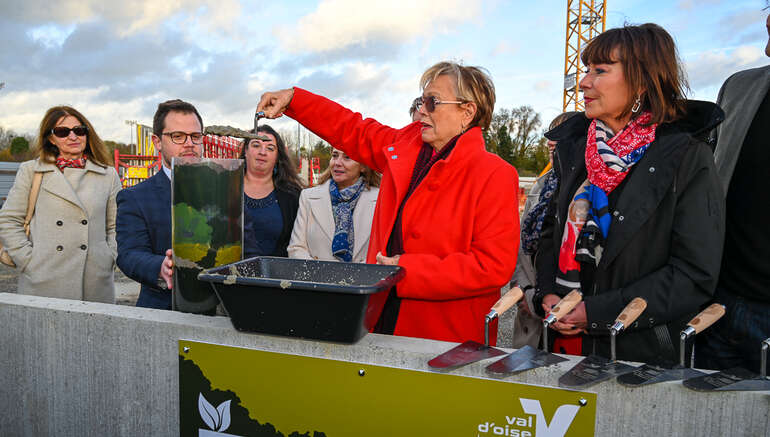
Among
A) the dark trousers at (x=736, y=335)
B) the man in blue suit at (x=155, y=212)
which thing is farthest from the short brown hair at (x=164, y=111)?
the dark trousers at (x=736, y=335)

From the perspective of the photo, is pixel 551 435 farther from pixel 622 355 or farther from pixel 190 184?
pixel 190 184

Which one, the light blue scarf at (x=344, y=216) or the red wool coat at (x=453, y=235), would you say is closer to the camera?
the red wool coat at (x=453, y=235)

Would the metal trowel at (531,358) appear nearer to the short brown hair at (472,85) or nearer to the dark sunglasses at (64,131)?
the short brown hair at (472,85)

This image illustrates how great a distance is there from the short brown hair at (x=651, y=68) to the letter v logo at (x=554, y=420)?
3.10ft

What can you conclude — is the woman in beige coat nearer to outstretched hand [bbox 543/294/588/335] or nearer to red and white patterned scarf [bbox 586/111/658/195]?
outstretched hand [bbox 543/294/588/335]

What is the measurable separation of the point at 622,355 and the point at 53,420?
194 centimetres

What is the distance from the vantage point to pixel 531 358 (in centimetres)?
130

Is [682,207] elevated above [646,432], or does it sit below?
above

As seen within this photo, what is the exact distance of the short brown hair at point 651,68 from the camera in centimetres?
159

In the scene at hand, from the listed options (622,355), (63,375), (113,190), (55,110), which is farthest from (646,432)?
(55,110)

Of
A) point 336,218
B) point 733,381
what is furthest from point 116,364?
point 733,381

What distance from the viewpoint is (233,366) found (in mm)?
1496

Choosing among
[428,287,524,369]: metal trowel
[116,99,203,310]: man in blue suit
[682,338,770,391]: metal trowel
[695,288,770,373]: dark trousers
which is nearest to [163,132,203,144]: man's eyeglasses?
[116,99,203,310]: man in blue suit

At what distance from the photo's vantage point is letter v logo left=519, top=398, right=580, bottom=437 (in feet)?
3.99
